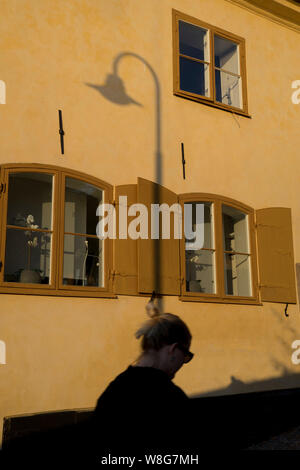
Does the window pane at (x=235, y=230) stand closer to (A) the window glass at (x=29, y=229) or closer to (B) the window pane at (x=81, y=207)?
Result: (B) the window pane at (x=81, y=207)

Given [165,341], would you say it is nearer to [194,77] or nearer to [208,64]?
[194,77]

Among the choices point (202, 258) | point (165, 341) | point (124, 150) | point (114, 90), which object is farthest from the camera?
point (202, 258)

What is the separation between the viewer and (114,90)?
6.35 meters

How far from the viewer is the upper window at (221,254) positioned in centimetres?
659

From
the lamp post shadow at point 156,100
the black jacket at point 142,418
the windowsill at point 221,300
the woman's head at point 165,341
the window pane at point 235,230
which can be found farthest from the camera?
the window pane at point 235,230

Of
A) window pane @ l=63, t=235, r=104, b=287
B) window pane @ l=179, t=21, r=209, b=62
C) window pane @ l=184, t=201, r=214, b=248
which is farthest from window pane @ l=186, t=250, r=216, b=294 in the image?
window pane @ l=179, t=21, r=209, b=62

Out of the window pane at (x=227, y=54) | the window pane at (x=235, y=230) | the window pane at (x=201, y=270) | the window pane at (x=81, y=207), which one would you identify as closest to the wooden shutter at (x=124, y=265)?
the window pane at (x=81, y=207)

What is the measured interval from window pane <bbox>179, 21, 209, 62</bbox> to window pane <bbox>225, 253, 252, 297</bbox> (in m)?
2.92

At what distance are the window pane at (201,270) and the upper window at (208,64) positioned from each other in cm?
214

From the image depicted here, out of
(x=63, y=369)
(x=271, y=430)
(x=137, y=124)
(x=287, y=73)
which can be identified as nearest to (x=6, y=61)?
(x=137, y=124)

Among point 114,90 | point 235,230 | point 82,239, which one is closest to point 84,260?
point 82,239

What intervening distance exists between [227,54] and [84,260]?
401 cm

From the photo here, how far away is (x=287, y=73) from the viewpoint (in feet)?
26.9
